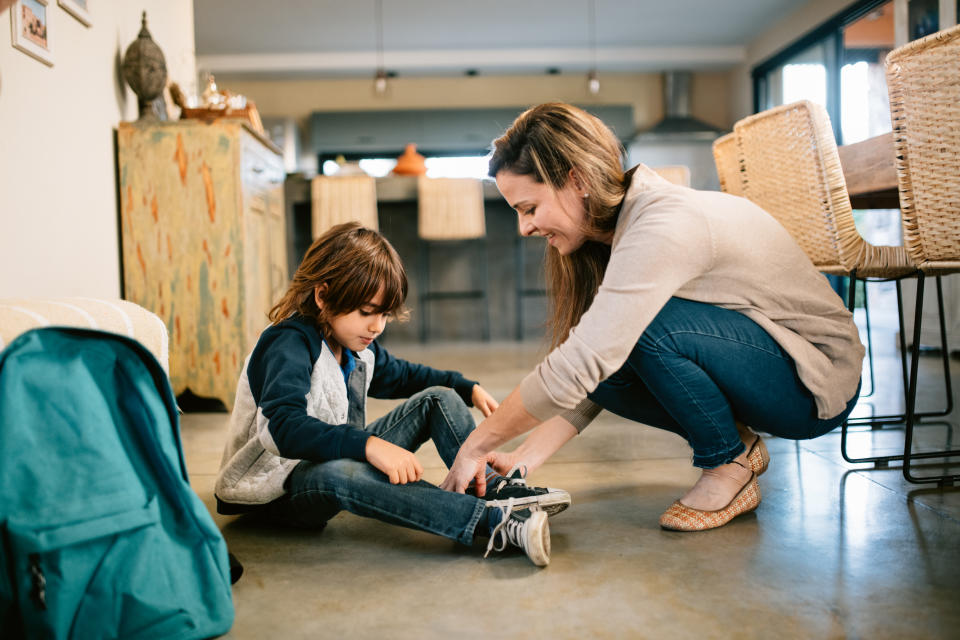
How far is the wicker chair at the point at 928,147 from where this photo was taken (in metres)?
1.38

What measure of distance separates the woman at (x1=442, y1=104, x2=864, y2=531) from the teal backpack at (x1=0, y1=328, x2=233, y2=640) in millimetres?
454

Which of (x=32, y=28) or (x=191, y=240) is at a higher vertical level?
(x=32, y=28)

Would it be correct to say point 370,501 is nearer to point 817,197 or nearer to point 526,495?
point 526,495

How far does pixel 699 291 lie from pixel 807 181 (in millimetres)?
667

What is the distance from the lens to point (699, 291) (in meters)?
1.27

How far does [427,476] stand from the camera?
171 centimetres

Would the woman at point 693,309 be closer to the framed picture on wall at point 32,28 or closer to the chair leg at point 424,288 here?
the framed picture on wall at point 32,28

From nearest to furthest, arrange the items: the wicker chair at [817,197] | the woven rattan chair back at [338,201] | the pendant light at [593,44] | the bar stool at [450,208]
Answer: the wicker chair at [817,197] < the woven rattan chair back at [338,201] < the bar stool at [450,208] < the pendant light at [593,44]

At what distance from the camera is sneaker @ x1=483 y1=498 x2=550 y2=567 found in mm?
1120

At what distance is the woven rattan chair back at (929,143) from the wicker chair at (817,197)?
17 cm

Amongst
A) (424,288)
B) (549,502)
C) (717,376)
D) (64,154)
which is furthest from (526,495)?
(424,288)

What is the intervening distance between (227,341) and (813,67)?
5.43 metres

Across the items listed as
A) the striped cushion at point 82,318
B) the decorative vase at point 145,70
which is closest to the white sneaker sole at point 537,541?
the striped cushion at point 82,318

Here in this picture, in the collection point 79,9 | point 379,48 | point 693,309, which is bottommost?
point 693,309
